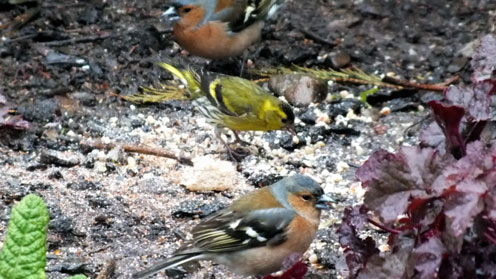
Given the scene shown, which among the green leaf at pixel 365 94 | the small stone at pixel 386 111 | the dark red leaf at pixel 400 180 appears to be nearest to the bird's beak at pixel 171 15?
the green leaf at pixel 365 94

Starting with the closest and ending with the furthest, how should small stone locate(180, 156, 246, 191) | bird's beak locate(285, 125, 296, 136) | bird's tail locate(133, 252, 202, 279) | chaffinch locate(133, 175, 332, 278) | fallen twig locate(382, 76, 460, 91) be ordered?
bird's tail locate(133, 252, 202, 279) → chaffinch locate(133, 175, 332, 278) → small stone locate(180, 156, 246, 191) → bird's beak locate(285, 125, 296, 136) → fallen twig locate(382, 76, 460, 91)

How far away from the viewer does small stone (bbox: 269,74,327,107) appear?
252 inches

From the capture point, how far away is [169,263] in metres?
3.99

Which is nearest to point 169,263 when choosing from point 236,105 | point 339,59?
point 236,105

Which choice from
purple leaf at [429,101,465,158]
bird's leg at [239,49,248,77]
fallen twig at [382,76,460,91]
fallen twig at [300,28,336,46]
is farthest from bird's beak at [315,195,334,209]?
fallen twig at [300,28,336,46]

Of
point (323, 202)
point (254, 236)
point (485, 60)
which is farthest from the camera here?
point (323, 202)

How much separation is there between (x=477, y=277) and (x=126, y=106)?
388 cm

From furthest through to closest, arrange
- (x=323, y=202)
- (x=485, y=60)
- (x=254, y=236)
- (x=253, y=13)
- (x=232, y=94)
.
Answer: (x=253, y=13)
(x=232, y=94)
(x=323, y=202)
(x=254, y=236)
(x=485, y=60)

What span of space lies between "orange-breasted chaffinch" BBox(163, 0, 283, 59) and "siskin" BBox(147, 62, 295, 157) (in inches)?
26.6

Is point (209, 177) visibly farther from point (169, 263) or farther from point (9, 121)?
point (9, 121)

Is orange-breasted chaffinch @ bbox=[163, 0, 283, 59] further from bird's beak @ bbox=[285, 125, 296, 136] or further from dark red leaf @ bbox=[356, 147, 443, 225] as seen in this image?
dark red leaf @ bbox=[356, 147, 443, 225]

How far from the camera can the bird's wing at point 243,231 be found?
4.15 meters

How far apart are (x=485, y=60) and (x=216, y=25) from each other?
405 centimetres

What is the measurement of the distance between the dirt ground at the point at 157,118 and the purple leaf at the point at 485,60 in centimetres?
91
